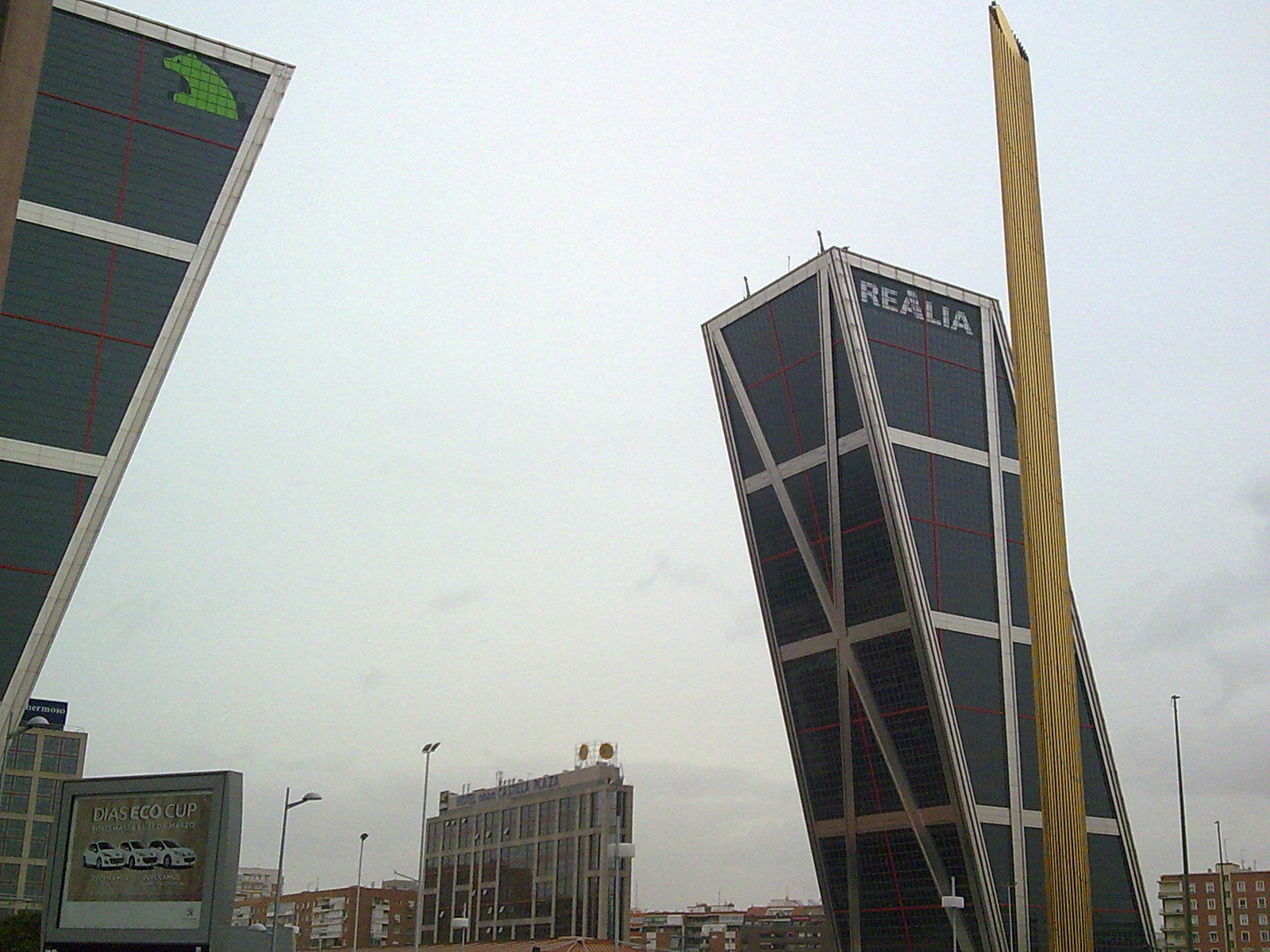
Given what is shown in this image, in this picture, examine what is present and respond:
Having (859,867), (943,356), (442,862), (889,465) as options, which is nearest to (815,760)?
(859,867)

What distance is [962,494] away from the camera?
6981cm

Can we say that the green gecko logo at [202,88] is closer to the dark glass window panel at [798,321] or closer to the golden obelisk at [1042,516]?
the dark glass window panel at [798,321]

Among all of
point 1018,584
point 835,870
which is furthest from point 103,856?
point 1018,584

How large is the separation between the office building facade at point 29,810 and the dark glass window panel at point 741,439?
6975 cm

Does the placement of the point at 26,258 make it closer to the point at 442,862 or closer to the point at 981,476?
the point at 981,476

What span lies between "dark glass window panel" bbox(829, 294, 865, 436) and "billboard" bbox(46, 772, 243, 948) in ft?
133

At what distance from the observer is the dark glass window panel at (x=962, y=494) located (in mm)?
68875

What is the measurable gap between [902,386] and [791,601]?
12.3 meters

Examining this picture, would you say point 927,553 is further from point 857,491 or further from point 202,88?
point 202,88

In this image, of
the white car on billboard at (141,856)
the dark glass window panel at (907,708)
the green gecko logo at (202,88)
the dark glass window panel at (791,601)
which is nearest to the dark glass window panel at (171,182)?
the green gecko logo at (202,88)

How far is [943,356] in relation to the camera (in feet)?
235

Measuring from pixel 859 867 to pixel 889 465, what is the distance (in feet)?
64.5

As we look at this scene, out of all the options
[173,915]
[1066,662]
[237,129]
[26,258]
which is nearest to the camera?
[173,915]

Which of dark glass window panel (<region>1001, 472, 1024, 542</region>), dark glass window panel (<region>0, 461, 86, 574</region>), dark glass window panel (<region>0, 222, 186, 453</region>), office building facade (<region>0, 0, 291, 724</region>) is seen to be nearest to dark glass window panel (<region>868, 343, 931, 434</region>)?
dark glass window panel (<region>1001, 472, 1024, 542</region>)
